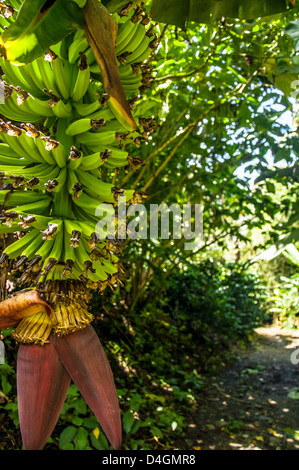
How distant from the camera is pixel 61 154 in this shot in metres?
0.57

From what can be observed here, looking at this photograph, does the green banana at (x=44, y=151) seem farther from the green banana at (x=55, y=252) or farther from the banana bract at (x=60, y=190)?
the green banana at (x=55, y=252)

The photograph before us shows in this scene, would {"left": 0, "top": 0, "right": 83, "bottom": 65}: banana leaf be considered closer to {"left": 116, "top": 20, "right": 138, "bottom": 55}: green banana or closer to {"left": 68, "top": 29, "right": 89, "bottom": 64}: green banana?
{"left": 68, "top": 29, "right": 89, "bottom": 64}: green banana

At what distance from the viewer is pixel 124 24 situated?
1.97ft

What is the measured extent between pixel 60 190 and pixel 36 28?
233mm

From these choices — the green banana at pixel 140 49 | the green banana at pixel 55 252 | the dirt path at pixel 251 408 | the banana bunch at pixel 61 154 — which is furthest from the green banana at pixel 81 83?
the dirt path at pixel 251 408

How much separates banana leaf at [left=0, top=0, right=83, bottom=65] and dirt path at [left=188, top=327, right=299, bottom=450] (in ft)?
9.33

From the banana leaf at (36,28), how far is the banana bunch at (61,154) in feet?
0.25

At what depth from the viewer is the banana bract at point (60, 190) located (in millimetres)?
472

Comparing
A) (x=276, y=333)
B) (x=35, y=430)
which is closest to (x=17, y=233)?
(x=35, y=430)

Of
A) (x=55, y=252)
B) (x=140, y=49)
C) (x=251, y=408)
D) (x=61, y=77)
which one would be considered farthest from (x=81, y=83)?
(x=251, y=408)

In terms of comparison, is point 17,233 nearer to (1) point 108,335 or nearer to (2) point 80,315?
(2) point 80,315

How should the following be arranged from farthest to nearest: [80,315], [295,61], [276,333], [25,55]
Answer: [276,333] → [295,61] → [80,315] → [25,55]

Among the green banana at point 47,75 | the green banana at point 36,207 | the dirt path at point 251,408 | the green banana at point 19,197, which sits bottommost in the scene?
the dirt path at point 251,408

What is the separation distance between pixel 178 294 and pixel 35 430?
4844mm
